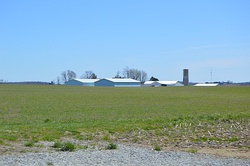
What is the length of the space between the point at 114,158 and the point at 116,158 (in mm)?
59

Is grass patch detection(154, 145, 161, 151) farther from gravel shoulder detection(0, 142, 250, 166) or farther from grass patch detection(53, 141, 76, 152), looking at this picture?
grass patch detection(53, 141, 76, 152)

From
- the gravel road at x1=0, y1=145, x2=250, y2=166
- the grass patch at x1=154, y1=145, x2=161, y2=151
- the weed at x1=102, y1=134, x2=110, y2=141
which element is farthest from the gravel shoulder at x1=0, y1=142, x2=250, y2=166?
the weed at x1=102, y1=134, x2=110, y2=141

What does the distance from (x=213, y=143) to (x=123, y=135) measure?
13.0 ft

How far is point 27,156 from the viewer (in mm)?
11461

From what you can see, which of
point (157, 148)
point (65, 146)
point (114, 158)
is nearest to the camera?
point (114, 158)

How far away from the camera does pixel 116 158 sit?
1177 centimetres

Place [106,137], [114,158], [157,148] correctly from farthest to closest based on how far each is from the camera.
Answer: [106,137]
[157,148]
[114,158]

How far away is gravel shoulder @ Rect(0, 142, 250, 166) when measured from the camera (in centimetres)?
1088

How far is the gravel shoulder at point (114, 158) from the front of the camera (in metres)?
10.9

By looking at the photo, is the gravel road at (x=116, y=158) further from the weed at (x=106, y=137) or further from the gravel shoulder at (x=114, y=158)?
the weed at (x=106, y=137)

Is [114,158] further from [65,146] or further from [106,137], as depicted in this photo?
[106,137]

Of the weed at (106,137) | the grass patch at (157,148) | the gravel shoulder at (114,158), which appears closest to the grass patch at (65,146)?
the gravel shoulder at (114,158)

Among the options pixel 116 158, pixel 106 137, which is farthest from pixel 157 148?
pixel 106 137

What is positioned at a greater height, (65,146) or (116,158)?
(65,146)
